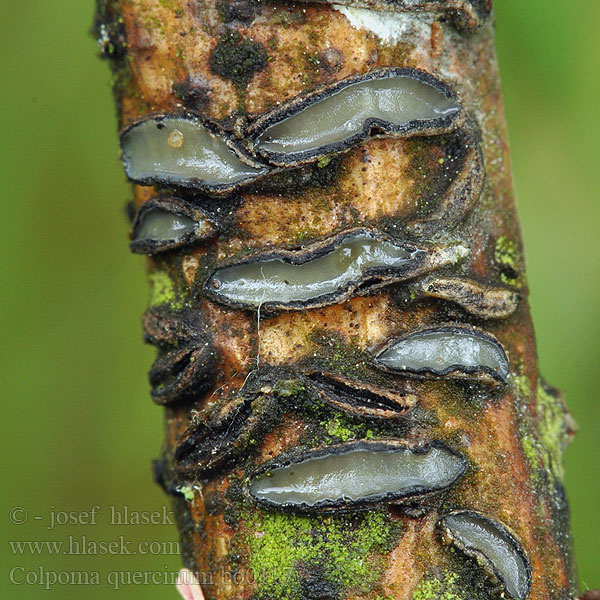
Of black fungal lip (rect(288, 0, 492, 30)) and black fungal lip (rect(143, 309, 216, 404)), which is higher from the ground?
black fungal lip (rect(288, 0, 492, 30))

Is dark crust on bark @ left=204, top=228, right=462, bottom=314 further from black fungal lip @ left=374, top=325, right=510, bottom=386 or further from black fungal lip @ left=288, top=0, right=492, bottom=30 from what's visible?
black fungal lip @ left=288, top=0, right=492, bottom=30

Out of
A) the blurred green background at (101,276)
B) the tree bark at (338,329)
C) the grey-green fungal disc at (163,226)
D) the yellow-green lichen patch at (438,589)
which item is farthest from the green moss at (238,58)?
the blurred green background at (101,276)

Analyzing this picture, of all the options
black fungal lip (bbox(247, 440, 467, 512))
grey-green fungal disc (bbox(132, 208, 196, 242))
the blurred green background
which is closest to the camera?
black fungal lip (bbox(247, 440, 467, 512))

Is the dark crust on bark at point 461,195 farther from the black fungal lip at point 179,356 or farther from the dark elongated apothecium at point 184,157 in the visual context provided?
the black fungal lip at point 179,356

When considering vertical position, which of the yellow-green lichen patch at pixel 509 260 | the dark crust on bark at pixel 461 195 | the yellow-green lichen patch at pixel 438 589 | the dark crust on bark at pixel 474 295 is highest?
the dark crust on bark at pixel 461 195

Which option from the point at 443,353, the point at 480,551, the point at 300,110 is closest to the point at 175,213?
the point at 300,110

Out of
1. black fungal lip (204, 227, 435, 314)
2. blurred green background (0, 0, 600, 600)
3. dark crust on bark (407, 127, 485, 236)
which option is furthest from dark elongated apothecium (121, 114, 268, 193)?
blurred green background (0, 0, 600, 600)

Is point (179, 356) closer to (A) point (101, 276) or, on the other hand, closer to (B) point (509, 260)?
(B) point (509, 260)

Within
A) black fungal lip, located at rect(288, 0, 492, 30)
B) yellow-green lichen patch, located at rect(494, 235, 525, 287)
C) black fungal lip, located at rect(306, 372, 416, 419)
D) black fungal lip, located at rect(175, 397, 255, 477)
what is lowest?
black fungal lip, located at rect(175, 397, 255, 477)
